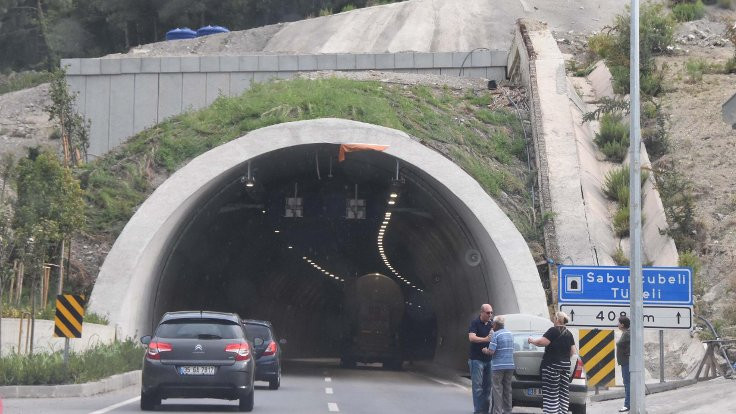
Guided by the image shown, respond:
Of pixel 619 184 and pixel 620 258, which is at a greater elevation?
pixel 619 184

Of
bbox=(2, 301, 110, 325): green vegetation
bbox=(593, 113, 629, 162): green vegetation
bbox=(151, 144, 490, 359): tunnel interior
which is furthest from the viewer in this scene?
bbox=(593, 113, 629, 162): green vegetation

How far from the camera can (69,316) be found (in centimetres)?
2459

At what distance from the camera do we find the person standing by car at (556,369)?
1831 cm

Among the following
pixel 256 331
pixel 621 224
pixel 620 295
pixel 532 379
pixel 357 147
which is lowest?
pixel 532 379

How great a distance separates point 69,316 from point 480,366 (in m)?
9.13

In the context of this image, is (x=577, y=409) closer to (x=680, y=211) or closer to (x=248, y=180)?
(x=680, y=211)

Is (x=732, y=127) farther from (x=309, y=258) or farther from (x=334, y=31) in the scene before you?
(x=334, y=31)

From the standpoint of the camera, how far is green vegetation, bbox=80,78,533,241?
36.7 metres

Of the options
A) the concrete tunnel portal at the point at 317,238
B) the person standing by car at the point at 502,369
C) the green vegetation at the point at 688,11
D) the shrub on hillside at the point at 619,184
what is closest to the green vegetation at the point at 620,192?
the shrub on hillside at the point at 619,184

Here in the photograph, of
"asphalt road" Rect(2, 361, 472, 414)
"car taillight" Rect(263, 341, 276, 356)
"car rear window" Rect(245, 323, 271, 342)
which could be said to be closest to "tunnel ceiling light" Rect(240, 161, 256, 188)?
"car rear window" Rect(245, 323, 271, 342)

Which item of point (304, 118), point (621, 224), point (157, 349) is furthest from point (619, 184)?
point (157, 349)

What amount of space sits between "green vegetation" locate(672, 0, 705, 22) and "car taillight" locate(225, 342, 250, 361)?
44198mm

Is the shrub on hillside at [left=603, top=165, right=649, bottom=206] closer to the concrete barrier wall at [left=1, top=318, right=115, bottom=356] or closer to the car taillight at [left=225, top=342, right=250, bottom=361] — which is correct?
the concrete barrier wall at [left=1, top=318, right=115, bottom=356]

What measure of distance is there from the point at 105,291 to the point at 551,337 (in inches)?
615
